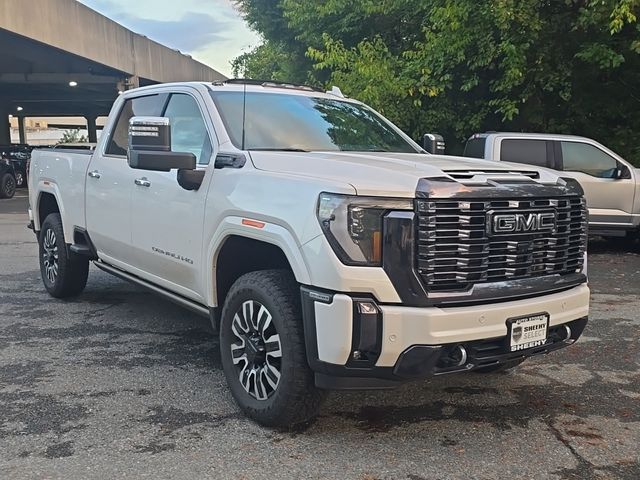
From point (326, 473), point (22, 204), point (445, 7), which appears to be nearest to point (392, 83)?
point (445, 7)

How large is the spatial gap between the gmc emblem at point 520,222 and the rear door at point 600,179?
7.18 m

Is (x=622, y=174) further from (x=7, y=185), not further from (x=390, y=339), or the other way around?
(x=7, y=185)

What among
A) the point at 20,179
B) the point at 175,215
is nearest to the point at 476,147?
the point at 175,215

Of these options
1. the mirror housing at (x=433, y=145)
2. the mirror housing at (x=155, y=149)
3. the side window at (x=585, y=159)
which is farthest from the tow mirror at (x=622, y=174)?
the mirror housing at (x=155, y=149)

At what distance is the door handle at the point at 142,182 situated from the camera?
A: 486cm

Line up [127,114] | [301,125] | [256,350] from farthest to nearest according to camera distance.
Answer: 1. [127,114]
2. [301,125]
3. [256,350]

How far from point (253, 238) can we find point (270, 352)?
649 mm

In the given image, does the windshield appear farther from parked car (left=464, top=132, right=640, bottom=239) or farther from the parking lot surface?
parked car (left=464, top=132, right=640, bottom=239)

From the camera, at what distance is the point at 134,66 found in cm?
2456

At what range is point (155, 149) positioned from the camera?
4121mm

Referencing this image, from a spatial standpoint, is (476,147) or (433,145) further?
(476,147)

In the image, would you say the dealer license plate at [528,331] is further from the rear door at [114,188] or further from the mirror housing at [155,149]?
the rear door at [114,188]

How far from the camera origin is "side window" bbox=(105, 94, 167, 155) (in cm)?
538

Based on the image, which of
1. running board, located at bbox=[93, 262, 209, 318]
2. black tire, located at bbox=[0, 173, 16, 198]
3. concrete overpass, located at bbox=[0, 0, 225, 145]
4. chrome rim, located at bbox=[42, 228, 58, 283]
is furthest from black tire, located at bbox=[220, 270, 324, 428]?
black tire, located at bbox=[0, 173, 16, 198]
